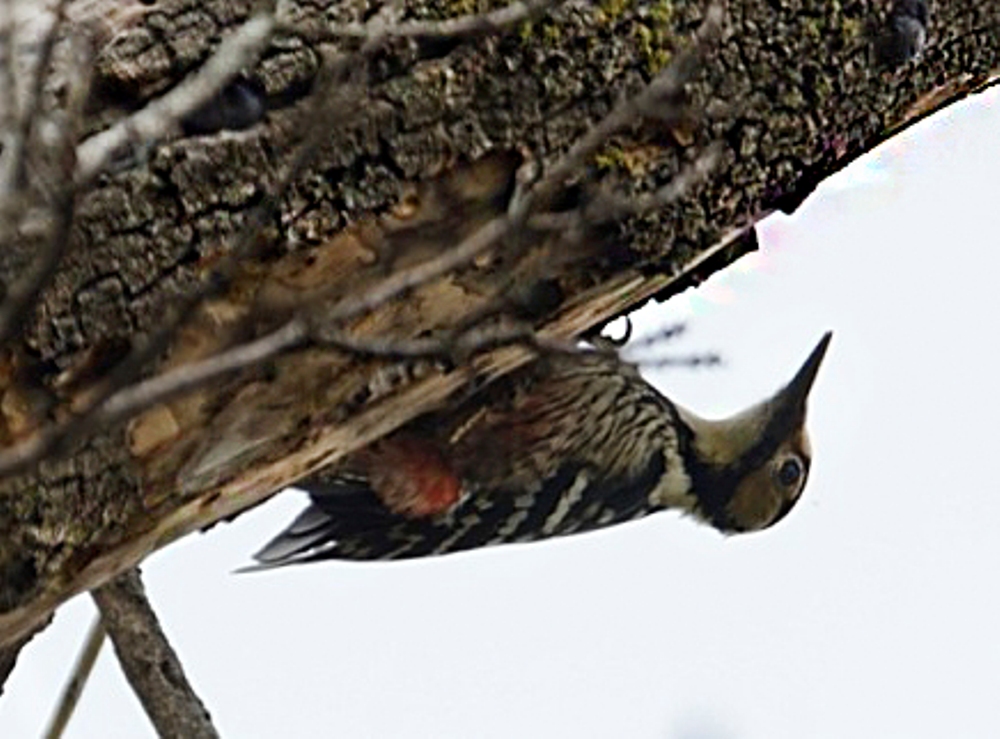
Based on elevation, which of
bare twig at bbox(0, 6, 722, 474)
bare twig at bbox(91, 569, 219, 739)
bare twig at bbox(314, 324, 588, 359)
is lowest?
bare twig at bbox(91, 569, 219, 739)

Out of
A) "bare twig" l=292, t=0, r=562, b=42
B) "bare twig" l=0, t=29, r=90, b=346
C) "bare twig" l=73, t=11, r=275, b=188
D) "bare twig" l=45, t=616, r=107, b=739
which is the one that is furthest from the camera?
"bare twig" l=45, t=616, r=107, b=739

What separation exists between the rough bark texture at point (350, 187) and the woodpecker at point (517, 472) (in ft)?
2.00

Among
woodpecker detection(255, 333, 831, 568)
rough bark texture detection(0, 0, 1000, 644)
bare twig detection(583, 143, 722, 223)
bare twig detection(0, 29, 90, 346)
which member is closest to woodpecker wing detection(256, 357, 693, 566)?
woodpecker detection(255, 333, 831, 568)

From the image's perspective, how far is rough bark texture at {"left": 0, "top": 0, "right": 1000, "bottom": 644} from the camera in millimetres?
2859

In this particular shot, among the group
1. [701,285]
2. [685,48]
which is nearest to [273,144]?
[685,48]

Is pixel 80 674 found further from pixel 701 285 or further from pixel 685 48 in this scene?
pixel 685 48

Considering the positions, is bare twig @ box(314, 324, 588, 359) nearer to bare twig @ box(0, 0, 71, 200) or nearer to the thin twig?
the thin twig

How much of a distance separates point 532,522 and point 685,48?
1464mm

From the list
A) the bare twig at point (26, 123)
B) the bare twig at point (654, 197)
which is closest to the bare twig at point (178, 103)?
the bare twig at point (26, 123)

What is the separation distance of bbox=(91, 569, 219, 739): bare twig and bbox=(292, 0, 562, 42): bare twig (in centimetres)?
123

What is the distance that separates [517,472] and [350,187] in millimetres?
1484

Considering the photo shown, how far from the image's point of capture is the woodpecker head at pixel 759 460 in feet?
17.2

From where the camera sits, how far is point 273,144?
2.91 meters

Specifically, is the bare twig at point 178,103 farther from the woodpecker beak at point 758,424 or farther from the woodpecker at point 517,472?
the woodpecker beak at point 758,424
